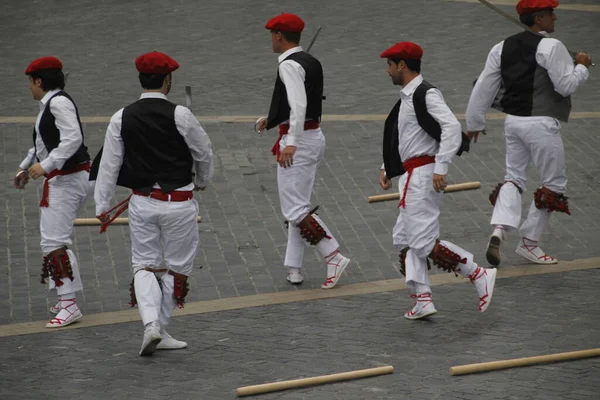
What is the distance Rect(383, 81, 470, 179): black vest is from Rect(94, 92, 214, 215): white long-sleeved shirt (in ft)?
5.02

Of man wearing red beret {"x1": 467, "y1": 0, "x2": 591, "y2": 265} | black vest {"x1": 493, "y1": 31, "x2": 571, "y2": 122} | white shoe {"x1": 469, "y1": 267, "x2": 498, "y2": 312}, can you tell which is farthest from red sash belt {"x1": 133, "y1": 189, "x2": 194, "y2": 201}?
black vest {"x1": 493, "y1": 31, "x2": 571, "y2": 122}

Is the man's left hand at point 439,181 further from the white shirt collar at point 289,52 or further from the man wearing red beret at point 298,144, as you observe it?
the white shirt collar at point 289,52

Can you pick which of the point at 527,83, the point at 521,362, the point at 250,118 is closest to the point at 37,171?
the point at 521,362

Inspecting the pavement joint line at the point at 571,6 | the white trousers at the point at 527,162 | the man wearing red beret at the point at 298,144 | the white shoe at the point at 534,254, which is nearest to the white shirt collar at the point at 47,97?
the man wearing red beret at the point at 298,144

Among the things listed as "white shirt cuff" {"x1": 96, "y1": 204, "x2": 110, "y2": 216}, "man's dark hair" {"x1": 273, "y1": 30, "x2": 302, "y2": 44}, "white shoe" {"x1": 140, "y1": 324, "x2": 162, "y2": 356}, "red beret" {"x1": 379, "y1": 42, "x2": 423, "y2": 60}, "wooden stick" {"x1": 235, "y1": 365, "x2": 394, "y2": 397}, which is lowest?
"white shoe" {"x1": 140, "y1": 324, "x2": 162, "y2": 356}

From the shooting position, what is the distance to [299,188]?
32.7 feet

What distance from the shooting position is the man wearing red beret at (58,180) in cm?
912

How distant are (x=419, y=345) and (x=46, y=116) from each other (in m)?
3.11

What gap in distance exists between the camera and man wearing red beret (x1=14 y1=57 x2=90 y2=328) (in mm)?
9125

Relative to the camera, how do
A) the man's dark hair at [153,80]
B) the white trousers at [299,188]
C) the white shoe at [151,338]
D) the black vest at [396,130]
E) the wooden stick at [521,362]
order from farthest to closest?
the white trousers at [299,188] < the black vest at [396,130] < the man's dark hair at [153,80] < the white shoe at [151,338] < the wooden stick at [521,362]

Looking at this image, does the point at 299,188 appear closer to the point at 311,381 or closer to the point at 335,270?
the point at 335,270

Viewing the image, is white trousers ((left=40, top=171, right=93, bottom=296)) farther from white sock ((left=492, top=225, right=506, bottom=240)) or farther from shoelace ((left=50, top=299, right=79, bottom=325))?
white sock ((left=492, top=225, right=506, bottom=240))

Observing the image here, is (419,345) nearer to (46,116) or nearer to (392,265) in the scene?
(392,265)

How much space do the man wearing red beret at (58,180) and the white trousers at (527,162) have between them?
338 centimetres
